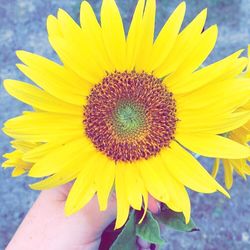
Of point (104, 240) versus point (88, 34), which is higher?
point (88, 34)

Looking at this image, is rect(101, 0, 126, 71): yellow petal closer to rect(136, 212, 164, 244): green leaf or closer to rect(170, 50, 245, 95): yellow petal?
rect(170, 50, 245, 95): yellow petal

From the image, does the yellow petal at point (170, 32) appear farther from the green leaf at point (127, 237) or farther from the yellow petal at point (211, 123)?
the green leaf at point (127, 237)

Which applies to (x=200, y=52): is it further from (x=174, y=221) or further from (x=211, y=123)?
(x=174, y=221)

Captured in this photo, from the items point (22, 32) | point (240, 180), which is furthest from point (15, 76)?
point (240, 180)

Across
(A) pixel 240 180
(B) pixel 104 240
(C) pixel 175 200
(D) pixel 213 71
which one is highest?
(D) pixel 213 71

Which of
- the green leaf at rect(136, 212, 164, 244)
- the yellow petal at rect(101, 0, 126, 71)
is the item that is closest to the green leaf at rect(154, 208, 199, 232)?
the green leaf at rect(136, 212, 164, 244)

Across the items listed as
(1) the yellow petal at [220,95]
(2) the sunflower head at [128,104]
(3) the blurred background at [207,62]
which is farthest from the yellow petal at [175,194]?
(3) the blurred background at [207,62]

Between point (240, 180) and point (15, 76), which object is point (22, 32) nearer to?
point (15, 76)
